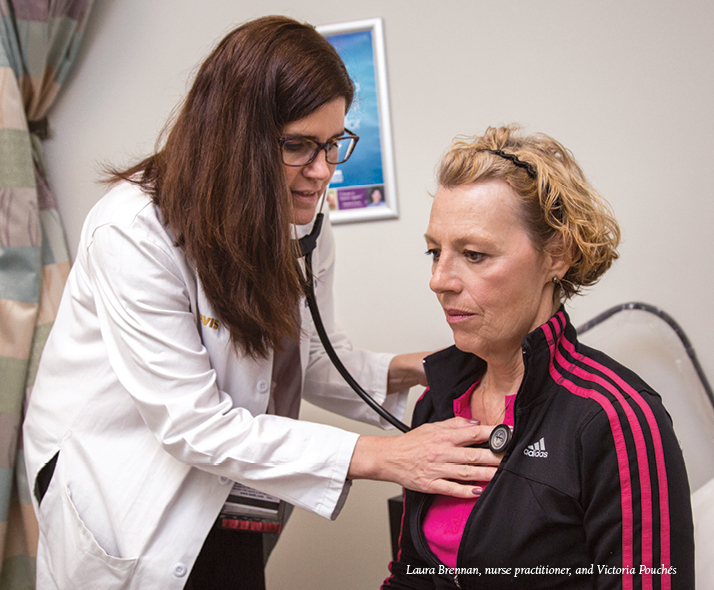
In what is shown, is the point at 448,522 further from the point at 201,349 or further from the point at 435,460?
the point at 201,349

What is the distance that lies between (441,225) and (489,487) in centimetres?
45

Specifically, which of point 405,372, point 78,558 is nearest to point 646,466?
point 405,372

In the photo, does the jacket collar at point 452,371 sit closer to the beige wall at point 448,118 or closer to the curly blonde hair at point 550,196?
the curly blonde hair at point 550,196

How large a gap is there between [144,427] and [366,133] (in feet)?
3.72

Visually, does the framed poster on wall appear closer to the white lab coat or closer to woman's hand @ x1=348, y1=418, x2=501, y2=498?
the white lab coat

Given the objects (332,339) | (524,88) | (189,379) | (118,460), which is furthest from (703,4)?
(118,460)

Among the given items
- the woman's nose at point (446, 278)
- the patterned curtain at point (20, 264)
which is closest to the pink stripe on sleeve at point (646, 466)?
the woman's nose at point (446, 278)

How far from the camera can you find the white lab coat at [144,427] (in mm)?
1038

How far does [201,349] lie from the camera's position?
3.58ft

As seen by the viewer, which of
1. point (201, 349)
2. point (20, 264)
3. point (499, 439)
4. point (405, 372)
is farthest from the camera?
point (20, 264)

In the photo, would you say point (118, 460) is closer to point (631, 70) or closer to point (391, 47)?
point (391, 47)

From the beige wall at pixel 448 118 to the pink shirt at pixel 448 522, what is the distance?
0.87m

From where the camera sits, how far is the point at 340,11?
188 centimetres

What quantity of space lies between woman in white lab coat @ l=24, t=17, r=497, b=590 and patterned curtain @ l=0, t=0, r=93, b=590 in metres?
0.69
